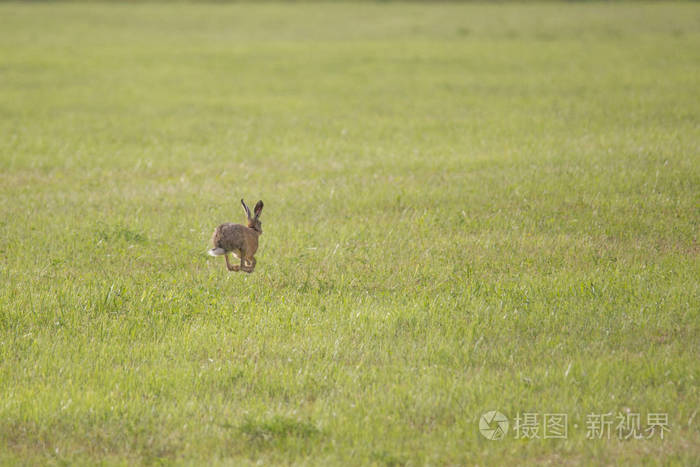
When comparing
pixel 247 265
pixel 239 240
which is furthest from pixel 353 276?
pixel 239 240

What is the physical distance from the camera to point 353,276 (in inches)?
352

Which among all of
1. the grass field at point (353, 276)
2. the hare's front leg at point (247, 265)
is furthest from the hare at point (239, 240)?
the grass field at point (353, 276)

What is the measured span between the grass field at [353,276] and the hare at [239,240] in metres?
0.52

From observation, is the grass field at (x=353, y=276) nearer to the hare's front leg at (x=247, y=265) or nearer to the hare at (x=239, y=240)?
the hare's front leg at (x=247, y=265)

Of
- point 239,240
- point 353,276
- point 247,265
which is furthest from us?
point 353,276

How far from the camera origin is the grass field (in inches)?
234

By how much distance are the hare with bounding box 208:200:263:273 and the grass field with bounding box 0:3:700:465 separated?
52 cm

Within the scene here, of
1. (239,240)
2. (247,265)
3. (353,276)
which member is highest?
(239,240)

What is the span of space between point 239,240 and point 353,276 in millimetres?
1748

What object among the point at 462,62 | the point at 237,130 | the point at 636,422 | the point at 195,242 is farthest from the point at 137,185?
the point at 462,62

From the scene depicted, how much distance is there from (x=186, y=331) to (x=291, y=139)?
33.3 ft

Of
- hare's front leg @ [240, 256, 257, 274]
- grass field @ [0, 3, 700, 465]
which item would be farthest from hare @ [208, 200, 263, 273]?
grass field @ [0, 3, 700, 465]

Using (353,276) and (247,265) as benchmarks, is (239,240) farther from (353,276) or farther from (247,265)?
(353,276)

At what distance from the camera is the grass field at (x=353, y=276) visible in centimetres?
594
